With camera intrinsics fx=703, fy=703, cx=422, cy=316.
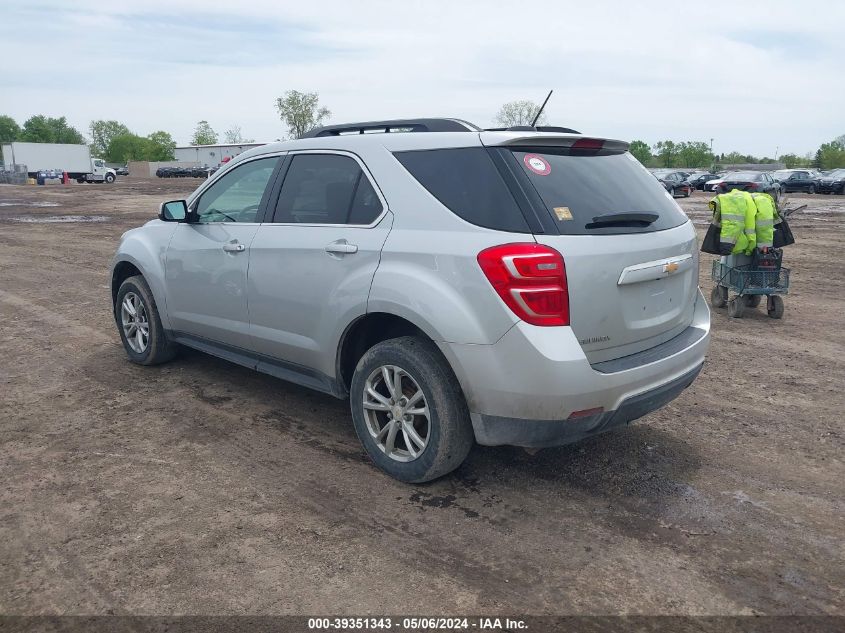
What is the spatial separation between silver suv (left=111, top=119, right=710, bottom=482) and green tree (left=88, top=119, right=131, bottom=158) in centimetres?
17447

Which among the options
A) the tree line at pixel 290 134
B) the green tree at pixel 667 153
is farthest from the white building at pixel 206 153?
the green tree at pixel 667 153

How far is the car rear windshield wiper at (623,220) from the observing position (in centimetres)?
347

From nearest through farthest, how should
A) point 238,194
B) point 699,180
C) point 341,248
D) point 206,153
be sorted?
point 341,248, point 238,194, point 699,180, point 206,153

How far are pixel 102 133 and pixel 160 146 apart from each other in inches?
940

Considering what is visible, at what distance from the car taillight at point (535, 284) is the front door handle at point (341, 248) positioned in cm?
99

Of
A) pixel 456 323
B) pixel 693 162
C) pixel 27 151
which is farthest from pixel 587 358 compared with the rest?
pixel 693 162

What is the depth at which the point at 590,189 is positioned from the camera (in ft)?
11.8

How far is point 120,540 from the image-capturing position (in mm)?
3279

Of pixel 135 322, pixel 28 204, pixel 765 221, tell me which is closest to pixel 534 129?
pixel 135 322

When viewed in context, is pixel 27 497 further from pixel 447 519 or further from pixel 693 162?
pixel 693 162

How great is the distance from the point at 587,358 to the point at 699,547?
991 millimetres

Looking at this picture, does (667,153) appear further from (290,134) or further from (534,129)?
(534,129)

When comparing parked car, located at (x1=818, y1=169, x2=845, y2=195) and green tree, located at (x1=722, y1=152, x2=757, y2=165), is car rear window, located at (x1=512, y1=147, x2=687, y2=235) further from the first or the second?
green tree, located at (x1=722, y1=152, x2=757, y2=165)

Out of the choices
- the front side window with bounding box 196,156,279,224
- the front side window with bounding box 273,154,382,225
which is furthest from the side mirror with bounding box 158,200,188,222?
the front side window with bounding box 273,154,382,225
